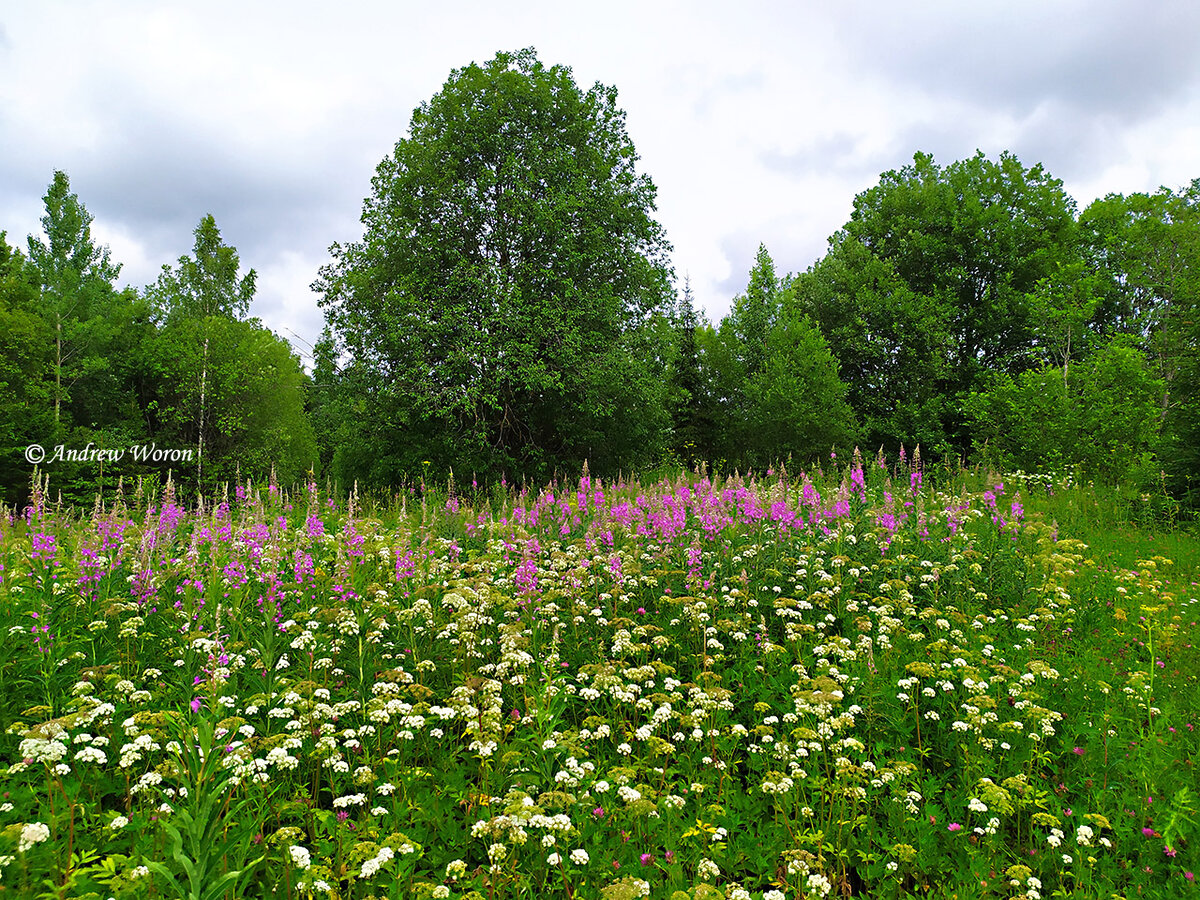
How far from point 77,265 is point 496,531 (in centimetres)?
3335

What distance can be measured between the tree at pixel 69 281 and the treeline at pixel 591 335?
11cm

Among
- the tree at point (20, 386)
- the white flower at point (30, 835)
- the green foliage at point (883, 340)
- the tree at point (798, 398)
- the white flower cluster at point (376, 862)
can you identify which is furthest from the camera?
the green foliage at point (883, 340)

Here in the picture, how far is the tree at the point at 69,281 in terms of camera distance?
25.9m

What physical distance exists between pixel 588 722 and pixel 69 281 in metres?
34.9

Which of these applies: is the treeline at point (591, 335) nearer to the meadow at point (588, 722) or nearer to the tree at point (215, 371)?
the tree at point (215, 371)

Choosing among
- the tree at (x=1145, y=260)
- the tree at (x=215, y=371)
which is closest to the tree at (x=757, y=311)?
the tree at (x=1145, y=260)

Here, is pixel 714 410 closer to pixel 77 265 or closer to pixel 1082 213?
pixel 1082 213

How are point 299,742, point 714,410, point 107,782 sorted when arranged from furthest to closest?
point 714,410 < point 107,782 < point 299,742

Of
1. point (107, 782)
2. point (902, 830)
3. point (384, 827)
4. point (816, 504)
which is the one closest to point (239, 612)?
point (107, 782)

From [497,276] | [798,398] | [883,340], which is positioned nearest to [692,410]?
[798,398]

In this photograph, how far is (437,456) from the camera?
1708 cm

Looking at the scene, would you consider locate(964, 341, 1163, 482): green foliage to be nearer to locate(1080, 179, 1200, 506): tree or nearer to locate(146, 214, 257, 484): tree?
locate(1080, 179, 1200, 506): tree

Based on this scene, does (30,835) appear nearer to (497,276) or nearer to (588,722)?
(588,722)

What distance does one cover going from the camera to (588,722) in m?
3.44
